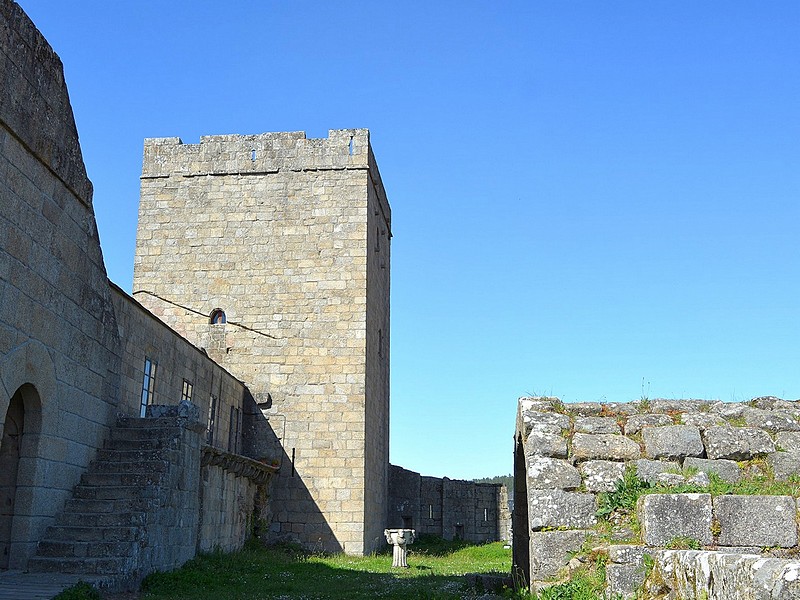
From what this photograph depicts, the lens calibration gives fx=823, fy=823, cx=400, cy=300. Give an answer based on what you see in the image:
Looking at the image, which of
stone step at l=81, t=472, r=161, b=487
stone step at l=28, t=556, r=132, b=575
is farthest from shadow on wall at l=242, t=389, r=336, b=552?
stone step at l=28, t=556, r=132, b=575

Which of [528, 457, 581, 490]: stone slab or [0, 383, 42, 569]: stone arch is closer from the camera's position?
[528, 457, 581, 490]: stone slab

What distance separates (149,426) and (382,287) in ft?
41.5

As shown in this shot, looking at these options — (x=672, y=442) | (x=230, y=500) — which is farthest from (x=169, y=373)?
(x=672, y=442)

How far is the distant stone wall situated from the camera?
24.5 meters

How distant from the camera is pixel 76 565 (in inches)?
355

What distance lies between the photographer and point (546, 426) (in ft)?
22.5

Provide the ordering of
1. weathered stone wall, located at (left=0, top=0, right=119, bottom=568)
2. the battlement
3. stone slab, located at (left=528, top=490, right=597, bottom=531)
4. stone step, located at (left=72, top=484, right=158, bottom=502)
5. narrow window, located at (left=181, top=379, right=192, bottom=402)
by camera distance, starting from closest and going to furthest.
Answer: stone slab, located at (left=528, top=490, right=597, bottom=531) < weathered stone wall, located at (left=0, top=0, right=119, bottom=568) < stone step, located at (left=72, top=484, right=158, bottom=502) < narrow window, located at (left=181, top=379, right=192, bottom=402) < the battlement

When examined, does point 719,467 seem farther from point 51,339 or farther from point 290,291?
point 290,291

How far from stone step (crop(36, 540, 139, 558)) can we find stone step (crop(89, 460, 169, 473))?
1.28 meters

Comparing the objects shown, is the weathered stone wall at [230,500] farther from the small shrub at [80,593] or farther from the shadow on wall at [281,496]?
the small shrub at [80,593]

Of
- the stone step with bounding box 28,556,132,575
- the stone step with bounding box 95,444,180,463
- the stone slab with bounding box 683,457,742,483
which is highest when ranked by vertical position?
the stone step with bounding box 95,444,180,463

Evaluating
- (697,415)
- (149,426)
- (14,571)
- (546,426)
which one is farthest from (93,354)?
(697,415)

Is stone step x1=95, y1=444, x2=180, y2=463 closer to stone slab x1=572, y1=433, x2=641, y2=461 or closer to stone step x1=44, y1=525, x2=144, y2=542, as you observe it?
stone step x1=44, y1=525, x2=144, y2=542

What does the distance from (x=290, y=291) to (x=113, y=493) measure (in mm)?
10407
